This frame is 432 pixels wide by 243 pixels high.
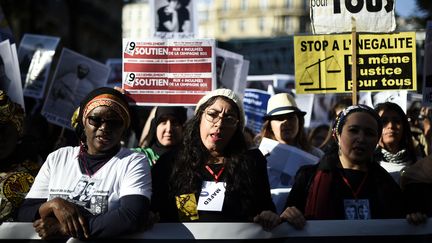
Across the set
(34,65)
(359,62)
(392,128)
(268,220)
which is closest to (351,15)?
(359,62)

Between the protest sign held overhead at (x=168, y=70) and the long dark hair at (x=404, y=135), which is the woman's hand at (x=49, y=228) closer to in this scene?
the protest sign held overhead at (x=168, y=70)

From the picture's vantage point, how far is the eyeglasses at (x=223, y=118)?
4371mm

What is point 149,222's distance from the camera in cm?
398

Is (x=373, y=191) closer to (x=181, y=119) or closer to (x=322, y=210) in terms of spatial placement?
(x=322, y=210)

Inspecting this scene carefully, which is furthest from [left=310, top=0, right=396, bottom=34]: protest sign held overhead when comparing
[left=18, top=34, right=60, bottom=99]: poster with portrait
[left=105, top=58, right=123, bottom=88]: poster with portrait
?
[left=105, top=58, right=123, bottom=88]: poster with portrait

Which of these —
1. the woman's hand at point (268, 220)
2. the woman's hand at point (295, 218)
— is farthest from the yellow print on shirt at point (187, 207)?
the woman's hand at point (295, 218)

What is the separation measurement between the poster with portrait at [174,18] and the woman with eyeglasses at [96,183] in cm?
376

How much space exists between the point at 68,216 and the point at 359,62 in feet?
9.32

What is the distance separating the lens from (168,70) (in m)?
6.34

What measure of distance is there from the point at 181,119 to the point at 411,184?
7.62 ft

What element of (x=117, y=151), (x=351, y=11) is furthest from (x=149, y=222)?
(x=351, y=11)

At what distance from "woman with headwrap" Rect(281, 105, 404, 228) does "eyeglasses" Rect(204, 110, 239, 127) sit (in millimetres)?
456

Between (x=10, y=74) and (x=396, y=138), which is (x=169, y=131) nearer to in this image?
(x=10, y=74)

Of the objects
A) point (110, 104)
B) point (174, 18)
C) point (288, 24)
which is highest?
point (288, 24)
